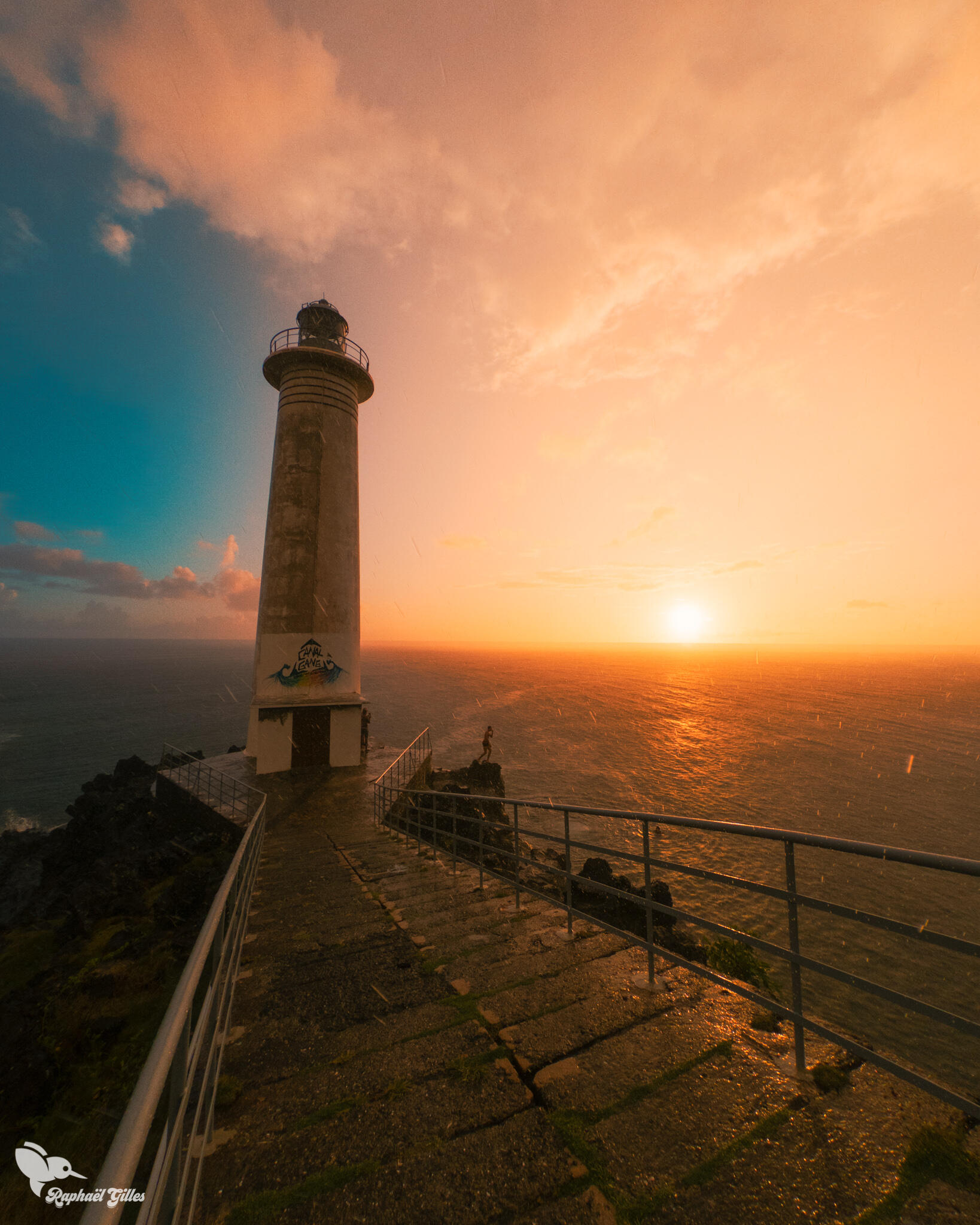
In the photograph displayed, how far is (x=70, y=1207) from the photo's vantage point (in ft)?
13.7

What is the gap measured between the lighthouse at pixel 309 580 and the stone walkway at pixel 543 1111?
40.6ft

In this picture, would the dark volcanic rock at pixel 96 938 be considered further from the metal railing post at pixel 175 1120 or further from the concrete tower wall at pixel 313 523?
the concrete tower wall at pixel 313 523

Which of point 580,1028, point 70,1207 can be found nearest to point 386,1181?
point 580,1028

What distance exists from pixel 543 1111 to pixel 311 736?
15.0m

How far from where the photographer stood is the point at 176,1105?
1.89 metres

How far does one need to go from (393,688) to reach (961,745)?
243 feet

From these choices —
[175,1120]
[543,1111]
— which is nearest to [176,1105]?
[175,1120]

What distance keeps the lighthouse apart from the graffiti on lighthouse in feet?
0.09

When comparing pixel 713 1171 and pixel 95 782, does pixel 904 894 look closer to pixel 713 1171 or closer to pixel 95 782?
pixel 713 1171

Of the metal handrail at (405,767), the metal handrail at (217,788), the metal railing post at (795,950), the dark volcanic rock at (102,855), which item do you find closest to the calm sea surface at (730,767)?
the dark volcanic rock at (102,855)

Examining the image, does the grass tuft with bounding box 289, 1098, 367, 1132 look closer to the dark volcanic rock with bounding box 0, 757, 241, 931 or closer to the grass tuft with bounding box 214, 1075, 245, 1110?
the grass tuft with bounding box 214, 1075, 245, 1110

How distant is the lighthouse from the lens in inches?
634

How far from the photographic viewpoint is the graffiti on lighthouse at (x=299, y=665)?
16047 millimetres

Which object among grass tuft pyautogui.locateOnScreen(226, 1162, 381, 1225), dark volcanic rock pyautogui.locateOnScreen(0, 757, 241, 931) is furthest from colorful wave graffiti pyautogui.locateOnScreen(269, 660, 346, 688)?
grass tuft pyautogui.locateOnScreen(226, 1162, 381, 1225)
